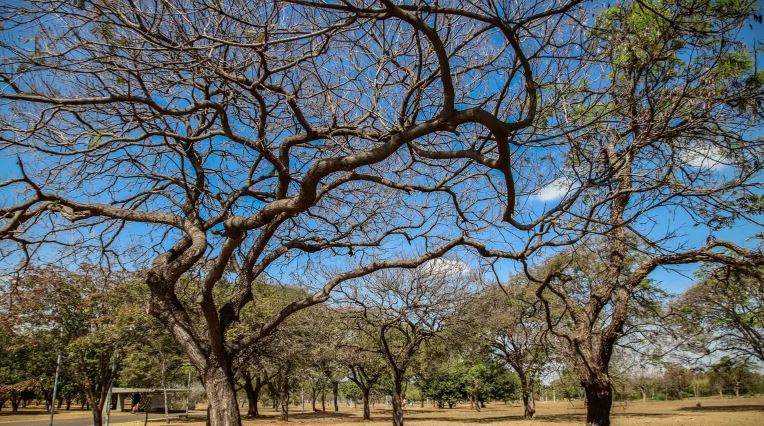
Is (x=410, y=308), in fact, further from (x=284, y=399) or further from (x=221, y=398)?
(x=284, y=399)

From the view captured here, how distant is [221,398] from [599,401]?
575cm

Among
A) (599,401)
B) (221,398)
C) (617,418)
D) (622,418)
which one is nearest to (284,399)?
(617,418)

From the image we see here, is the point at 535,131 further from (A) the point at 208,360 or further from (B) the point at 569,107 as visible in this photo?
(A) the point at 208,360

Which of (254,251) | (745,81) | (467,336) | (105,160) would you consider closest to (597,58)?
(745,81)

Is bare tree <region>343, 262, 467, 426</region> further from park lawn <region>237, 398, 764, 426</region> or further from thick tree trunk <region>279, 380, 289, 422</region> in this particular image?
thick tree trunk <region>279, 380, 289, 422</region>

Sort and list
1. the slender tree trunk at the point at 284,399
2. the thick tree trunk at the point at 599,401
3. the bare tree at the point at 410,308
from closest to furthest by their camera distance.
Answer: the thick tree trunk at the point at 599,401 < the bare tree at the point at 410,308 < the slender tree trunk at the point at 284,399

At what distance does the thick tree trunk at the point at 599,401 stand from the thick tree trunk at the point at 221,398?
5.44m

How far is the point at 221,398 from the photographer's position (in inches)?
210

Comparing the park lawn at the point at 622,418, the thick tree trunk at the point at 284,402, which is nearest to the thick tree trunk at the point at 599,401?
the park lawn at the point at 622,418

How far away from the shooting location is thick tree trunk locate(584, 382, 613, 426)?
7.33m

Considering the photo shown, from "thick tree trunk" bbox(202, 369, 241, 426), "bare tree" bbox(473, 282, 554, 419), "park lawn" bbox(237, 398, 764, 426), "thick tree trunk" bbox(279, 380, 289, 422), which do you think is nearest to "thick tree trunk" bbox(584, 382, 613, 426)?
"thick tree trunk" bbox(202, 369, 241, 426)

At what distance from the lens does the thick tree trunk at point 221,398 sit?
17.4ft

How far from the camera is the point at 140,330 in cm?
1551

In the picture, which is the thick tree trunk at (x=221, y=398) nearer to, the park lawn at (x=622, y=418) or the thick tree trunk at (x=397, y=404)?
the thick tree trunk at (x=397, y=404)
